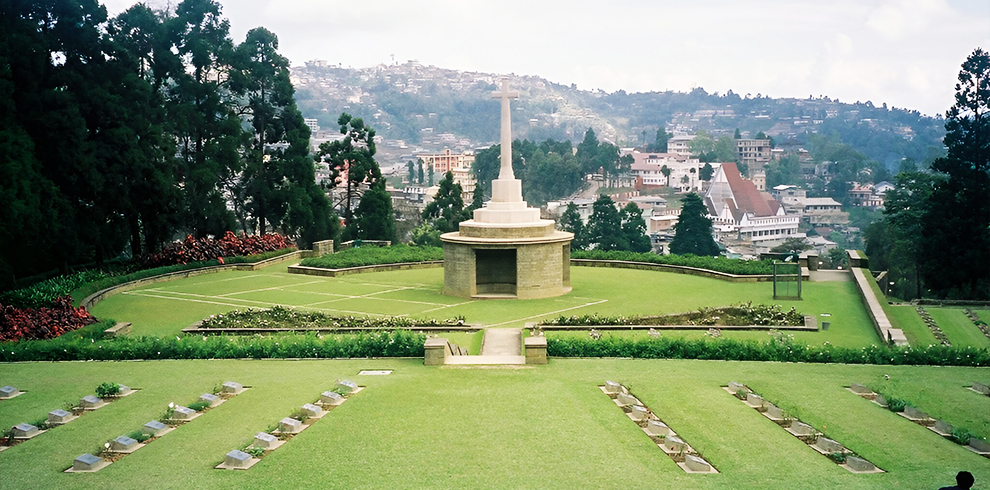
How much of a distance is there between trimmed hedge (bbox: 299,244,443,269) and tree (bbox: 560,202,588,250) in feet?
75.5

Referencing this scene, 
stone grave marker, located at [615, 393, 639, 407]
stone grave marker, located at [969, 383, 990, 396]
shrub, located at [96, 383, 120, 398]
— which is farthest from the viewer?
stone grave marker, located at [969, 383, 990, 396]

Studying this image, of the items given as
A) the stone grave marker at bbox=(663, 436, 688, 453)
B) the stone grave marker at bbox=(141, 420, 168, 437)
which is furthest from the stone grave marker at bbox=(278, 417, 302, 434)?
the stone grave marker at bbox=(663, 436, 688, 453)

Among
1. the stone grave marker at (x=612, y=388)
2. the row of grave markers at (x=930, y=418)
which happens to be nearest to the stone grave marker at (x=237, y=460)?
the stone grave marker at (x=612, y=388)

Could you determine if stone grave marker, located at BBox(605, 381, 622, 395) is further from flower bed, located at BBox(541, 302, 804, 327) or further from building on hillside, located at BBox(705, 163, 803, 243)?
building on hillside, located at BBox(705, 163, 803, 243)

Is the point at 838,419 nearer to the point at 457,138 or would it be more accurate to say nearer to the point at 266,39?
the point at 266,39

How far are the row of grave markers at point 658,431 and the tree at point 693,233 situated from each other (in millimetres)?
41347

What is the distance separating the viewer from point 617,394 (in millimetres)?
13734

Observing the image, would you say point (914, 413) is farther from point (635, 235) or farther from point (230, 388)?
point (635, 235)

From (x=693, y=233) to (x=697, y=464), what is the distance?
45696 millimetres

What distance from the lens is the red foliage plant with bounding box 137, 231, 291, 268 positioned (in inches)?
1264

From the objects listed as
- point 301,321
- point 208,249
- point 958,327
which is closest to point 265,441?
point 301,321

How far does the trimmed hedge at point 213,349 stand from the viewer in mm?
17047

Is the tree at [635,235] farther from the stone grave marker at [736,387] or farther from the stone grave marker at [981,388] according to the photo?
the stone grave marker at [736,387]

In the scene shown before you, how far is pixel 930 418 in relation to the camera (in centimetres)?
1271
